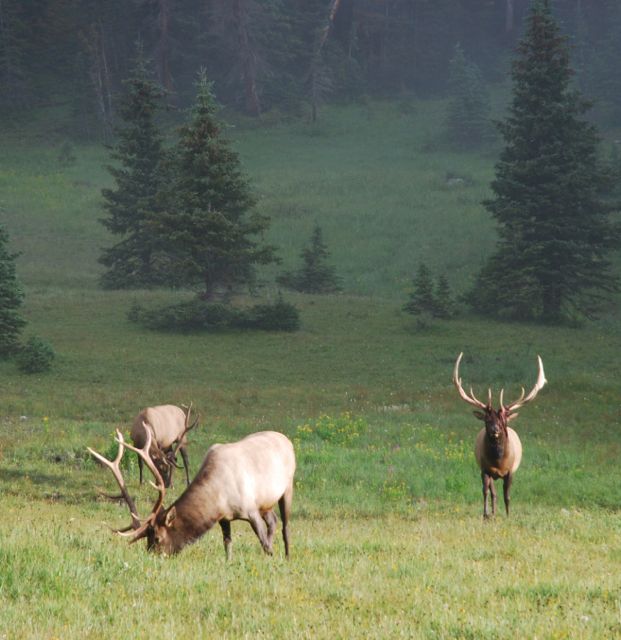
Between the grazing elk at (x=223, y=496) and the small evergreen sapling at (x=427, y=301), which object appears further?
the small evergreen sapling at (x=427, y=301)

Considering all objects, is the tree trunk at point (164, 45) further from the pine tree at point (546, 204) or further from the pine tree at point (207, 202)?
the pine tree at point (546, 204)

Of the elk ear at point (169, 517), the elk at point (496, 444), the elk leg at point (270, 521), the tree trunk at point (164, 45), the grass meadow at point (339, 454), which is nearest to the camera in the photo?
the grass meadow at point (339, 454)

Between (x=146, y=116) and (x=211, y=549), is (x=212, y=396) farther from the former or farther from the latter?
(x=146, y=116)

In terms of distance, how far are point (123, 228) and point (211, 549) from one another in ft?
133

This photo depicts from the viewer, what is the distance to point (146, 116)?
159 ft

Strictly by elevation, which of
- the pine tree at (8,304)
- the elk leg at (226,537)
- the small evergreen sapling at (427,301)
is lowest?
the small evergreen sapling at (427,301)

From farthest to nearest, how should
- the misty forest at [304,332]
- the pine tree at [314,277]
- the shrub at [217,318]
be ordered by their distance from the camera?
the pine tree at [314,277], the shrub at [217,318], the misty forest at [304,332]

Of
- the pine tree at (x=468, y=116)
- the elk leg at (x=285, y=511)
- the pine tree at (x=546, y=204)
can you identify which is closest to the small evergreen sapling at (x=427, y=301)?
the pine tree at (x=546, y=204)

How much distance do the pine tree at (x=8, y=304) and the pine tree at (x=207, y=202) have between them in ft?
27.5

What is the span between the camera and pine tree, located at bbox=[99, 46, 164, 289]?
48.1 metres

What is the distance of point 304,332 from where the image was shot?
39562 millimetres

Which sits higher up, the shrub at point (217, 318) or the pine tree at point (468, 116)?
the pine tree at point (468, 116)

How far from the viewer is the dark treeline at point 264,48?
3511 inches

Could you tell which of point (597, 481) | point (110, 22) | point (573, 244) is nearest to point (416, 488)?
point (597, 481)
